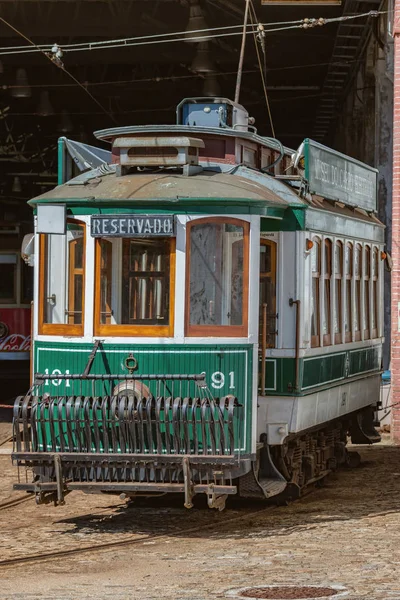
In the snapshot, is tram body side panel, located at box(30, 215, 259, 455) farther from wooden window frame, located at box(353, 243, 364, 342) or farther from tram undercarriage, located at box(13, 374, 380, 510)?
wooden window frame, located at box(353, 243, 364, 342)

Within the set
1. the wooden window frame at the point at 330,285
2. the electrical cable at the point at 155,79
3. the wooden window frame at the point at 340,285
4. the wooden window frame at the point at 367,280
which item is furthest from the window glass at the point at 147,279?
the electrical cable at the point at 155,79

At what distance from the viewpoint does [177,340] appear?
469 inches

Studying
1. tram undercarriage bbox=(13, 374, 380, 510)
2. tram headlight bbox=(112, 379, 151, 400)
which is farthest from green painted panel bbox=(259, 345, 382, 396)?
tram headlight bbox=(112, 379, 151, 400)

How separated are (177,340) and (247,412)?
0.85 m

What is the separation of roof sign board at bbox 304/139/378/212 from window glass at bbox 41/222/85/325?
8.75 ft

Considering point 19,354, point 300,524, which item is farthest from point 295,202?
point 19,354

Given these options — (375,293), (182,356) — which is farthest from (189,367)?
(375,293)

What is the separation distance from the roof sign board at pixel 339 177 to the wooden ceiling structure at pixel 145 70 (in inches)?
295

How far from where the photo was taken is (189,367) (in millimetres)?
11883

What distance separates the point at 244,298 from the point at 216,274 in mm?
319

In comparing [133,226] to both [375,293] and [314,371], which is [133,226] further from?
[375,293]

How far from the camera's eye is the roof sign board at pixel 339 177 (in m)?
13.9

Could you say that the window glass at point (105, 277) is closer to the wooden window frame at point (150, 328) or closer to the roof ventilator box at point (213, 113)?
the wooden window frame at point (150, 328)

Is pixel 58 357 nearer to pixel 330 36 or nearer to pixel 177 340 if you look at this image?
pixel 177 340
